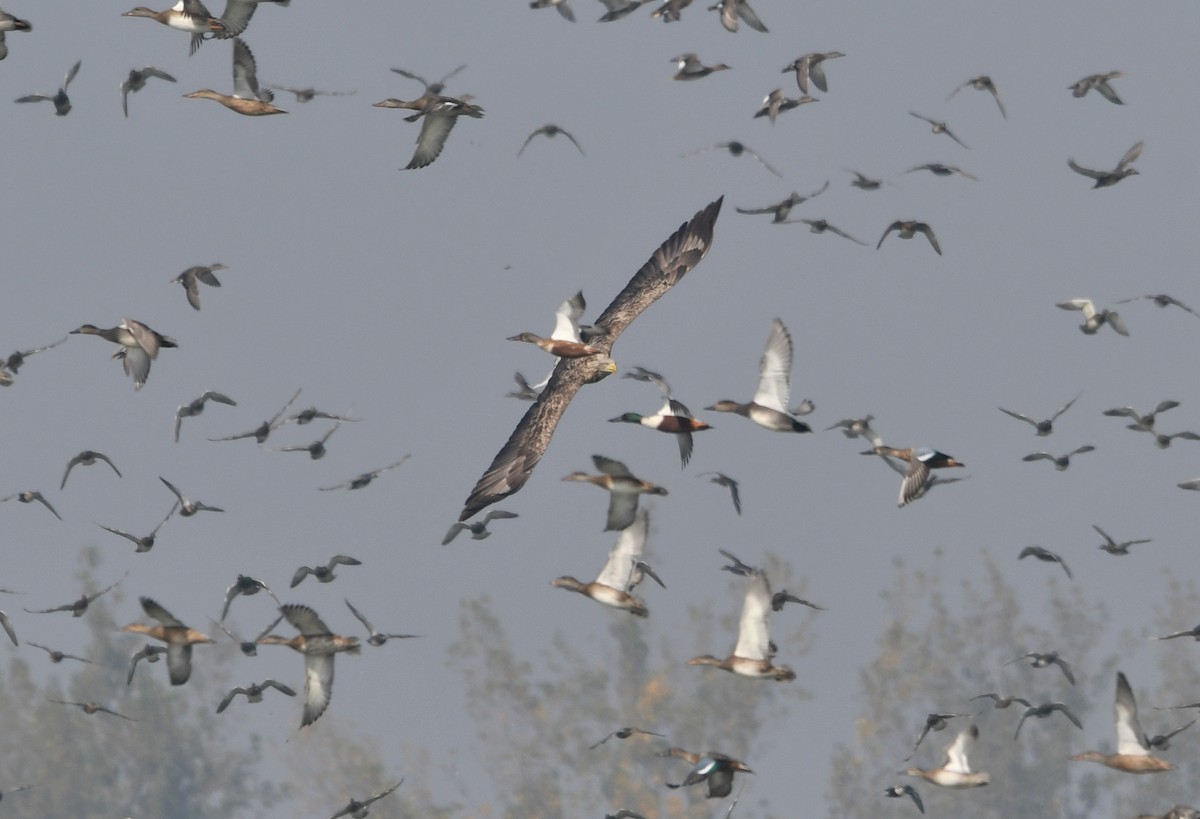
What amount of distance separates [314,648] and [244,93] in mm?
8660

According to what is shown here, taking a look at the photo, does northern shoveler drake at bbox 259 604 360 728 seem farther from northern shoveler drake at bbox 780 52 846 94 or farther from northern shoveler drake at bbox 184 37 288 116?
northern shoveler drake at bbox 780 52 846 94

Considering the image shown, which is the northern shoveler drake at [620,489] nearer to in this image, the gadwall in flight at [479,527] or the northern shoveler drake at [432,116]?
the gadwall in flight at [479,527]

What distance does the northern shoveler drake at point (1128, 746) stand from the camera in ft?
85.1

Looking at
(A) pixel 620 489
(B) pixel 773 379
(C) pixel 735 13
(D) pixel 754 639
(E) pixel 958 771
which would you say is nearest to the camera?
(A) pixel 620 489

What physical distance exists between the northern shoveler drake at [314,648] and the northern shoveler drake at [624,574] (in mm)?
3131

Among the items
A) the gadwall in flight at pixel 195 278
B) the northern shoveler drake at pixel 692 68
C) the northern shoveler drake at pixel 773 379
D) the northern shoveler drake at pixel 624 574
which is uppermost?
the northern shoveler drake at pixel 692 68

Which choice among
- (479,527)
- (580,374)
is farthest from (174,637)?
(479,527)

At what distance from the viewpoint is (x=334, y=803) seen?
9425 cm

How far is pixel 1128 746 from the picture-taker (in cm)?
2644

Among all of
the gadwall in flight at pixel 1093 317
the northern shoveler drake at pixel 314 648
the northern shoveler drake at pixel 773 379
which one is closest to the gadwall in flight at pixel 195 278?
the northern shoveler drake at pixel 314 648

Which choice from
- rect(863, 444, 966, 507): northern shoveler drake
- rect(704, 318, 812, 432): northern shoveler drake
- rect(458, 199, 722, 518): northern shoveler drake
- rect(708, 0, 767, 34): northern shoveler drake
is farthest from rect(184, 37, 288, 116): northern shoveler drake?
rect(863, 444, 966, 507): northern shoveler drake

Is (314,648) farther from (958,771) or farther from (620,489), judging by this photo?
(958,771)

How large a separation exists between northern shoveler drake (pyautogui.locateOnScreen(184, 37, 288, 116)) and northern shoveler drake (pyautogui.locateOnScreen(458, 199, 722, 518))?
5.80 metres

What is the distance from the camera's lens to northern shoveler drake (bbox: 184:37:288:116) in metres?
29.0
